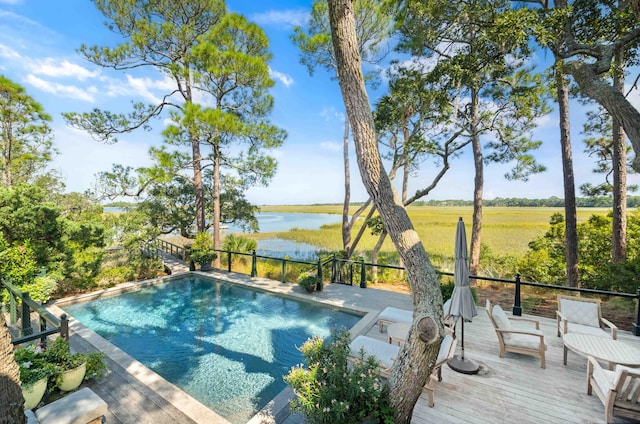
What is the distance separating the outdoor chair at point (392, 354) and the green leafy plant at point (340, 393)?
473 millimetres

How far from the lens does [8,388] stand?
1552 mm

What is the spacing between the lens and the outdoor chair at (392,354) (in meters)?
2.92

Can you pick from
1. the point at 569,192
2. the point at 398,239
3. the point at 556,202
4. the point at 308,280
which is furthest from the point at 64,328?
the point at 556,202

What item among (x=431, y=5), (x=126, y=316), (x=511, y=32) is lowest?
(x=126, y=316)

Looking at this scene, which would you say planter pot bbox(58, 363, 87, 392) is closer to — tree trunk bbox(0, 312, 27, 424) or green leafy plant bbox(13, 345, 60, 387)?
green leafy plant bbox(13, 345, 60, 387)

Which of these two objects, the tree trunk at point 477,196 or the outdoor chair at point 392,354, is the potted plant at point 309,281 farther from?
the tree trunk at point 477,196

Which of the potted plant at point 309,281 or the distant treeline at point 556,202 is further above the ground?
the distant treeline at point 556,202

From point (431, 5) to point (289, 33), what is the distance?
677cm

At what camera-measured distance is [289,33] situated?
10961 mm

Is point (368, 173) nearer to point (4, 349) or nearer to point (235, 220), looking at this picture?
point (4, 349)

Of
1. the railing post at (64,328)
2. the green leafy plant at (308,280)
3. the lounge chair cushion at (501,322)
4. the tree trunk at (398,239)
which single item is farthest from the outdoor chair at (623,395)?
the railing post at (64,328)

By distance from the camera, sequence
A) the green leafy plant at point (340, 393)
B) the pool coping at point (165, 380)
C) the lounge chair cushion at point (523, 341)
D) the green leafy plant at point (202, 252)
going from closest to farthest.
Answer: the green leafy plant at point (340, 393)
the pool coping at point (165, 380)
the lounge chair cushion at point (523, 341)
the green leafy plant at point (202, 252)

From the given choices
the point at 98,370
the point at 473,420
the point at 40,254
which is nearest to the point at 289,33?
the point at 40,254

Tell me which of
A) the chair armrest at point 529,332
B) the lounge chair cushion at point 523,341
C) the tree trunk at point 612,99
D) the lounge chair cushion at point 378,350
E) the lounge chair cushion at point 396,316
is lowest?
the lounge chair cushion at point 396,316
